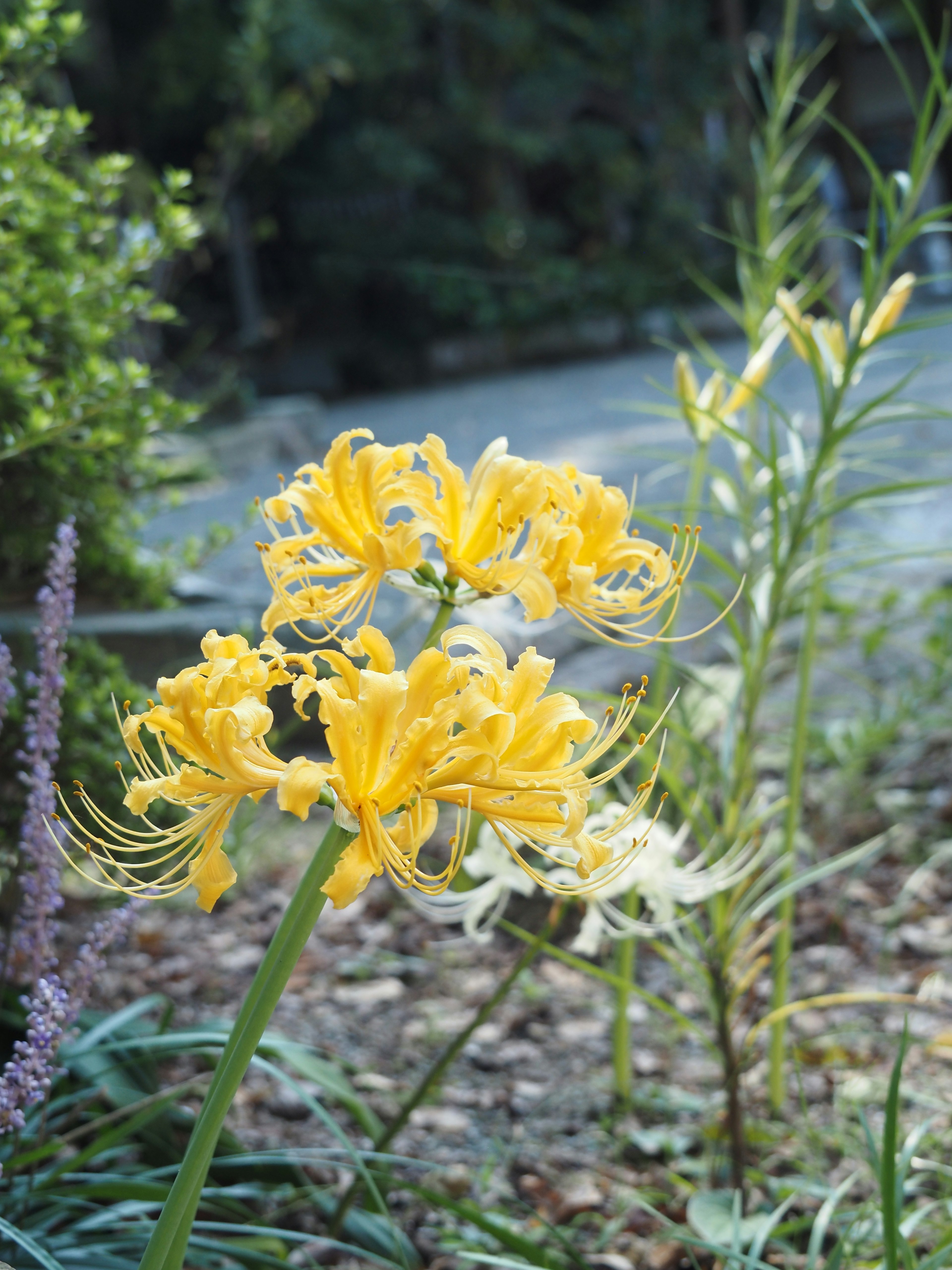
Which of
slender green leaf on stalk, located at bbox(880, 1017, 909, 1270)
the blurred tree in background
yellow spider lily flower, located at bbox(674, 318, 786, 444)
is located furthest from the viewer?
the blurred tree in background

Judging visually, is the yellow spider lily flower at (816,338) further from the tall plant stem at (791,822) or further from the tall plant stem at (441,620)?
the tall plant stem at (441,620)

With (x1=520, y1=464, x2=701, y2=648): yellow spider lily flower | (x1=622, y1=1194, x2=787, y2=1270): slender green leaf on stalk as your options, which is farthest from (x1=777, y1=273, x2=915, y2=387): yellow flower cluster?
(x1=622, y1=1194, x2=787, y2=1270): slender green leaf on stalk

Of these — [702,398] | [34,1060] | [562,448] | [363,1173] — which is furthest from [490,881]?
[562,448]

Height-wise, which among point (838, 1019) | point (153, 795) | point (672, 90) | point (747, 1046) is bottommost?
point (838, 1019)

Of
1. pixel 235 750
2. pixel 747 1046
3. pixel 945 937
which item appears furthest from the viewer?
pixel 945 937

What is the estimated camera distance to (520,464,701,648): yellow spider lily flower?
85 cm

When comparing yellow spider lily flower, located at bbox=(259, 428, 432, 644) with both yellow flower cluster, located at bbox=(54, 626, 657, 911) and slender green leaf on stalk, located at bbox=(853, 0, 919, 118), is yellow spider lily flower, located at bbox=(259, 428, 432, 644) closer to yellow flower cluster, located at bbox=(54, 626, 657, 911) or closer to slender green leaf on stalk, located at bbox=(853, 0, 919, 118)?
yellow flower cluster, located at bbox=(54, 626, 657, 911)

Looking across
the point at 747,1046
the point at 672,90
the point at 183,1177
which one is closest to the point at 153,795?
the point at 183,1177

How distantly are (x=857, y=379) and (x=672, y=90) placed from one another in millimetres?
11661

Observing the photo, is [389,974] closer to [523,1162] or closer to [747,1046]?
[523,1162]

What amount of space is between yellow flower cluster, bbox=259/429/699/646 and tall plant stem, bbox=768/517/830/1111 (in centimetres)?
70

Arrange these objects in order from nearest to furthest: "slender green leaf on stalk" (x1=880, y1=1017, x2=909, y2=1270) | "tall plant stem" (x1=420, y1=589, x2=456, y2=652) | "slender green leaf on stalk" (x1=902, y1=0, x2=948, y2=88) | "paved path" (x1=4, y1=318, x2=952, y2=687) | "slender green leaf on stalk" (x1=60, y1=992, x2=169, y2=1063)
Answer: "tall plant stem" (x1=420, y1=589, x2=456, y2=652) < "slender green leaf on stalk" (x1=880, y1=1017, x2=909, y2=1270) < "slender green leaf on stalk" (x1=902, y1=0, x2=948, y2=88) < "slender green leaf on stalk" (x1=60, y1=992, x2=169, y2=1063) < "paved path" (x1=4, y1=318, x2=952, y2=687)

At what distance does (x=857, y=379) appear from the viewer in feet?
5.42

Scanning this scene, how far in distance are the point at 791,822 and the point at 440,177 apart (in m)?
11.1
